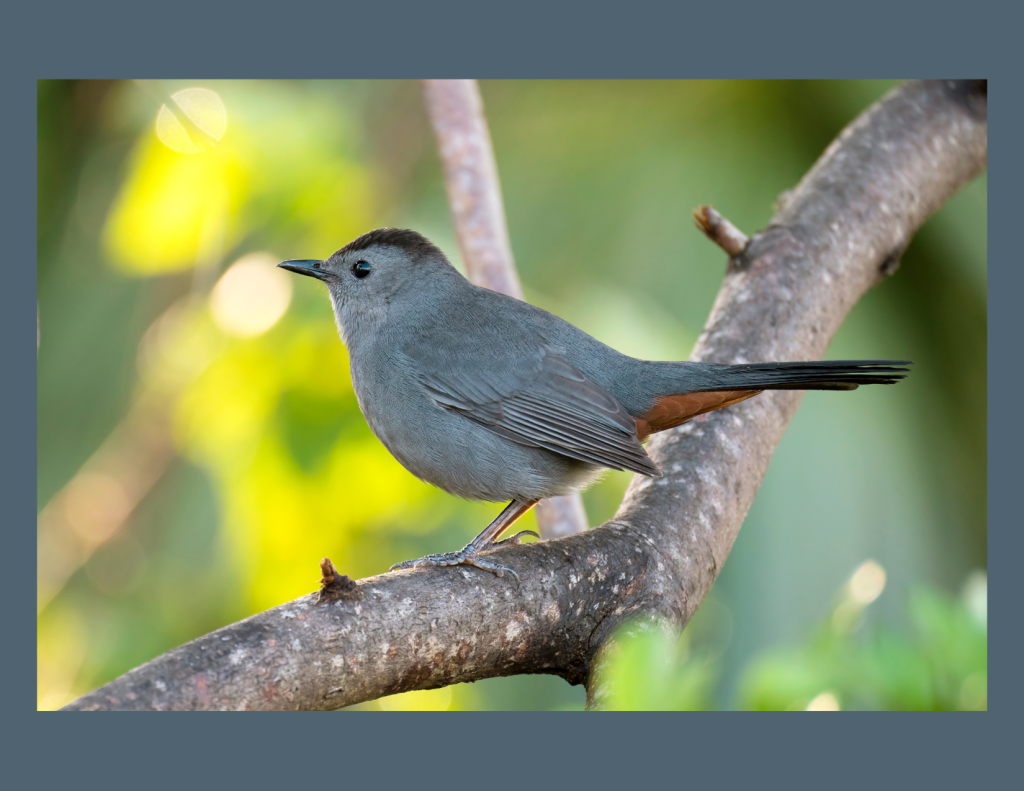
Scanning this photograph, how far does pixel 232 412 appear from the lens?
3.95 metres

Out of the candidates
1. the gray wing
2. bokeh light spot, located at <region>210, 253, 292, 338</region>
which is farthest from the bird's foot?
bokeh light spot, located at <region>210, 253, 292, 338</region>

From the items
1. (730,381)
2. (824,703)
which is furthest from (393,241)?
(824,703)

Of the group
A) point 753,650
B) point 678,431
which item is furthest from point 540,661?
point 753,650

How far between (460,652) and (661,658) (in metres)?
1.31

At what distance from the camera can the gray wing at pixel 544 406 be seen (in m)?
2.93

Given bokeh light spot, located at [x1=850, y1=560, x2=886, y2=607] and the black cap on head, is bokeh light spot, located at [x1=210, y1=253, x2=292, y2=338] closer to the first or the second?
the black cap on head

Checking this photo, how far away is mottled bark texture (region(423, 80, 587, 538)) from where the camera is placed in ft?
13.4

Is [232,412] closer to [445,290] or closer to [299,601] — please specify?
[445,290]

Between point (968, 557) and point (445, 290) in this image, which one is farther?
point (968, 557)

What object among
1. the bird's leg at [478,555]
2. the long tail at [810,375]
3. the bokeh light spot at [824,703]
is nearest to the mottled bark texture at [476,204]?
the bird's leg at [478,555]

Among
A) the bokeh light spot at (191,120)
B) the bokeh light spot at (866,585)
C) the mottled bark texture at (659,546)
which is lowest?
the bokeh light spot at (866,585)

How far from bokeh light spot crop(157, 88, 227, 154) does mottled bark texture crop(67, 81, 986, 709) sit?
7.98ft

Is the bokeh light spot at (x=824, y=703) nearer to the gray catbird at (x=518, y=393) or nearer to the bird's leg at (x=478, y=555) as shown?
the bird's leg at (x=478, y=555)

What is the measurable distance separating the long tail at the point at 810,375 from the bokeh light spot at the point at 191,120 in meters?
2.49
